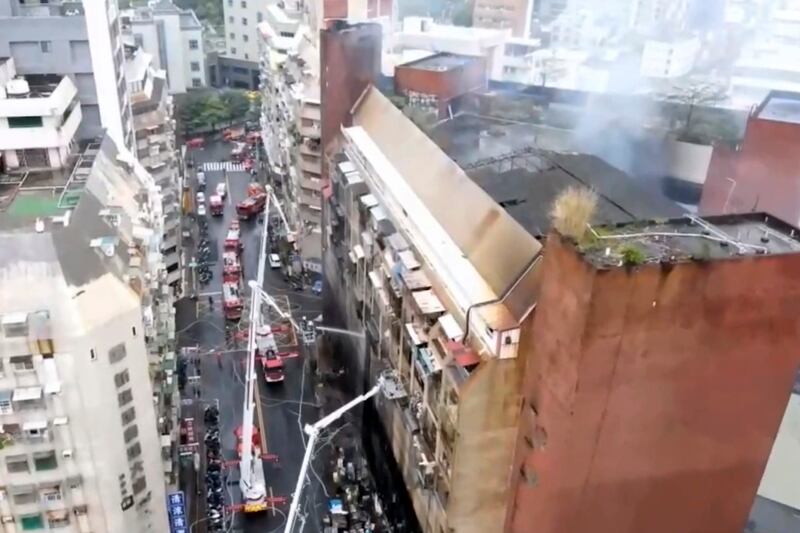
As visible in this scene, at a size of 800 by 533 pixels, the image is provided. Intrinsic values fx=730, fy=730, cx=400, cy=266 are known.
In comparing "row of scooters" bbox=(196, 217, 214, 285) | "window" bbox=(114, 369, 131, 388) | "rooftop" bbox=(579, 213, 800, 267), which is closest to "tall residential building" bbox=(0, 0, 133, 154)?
"window" bbox=(114, 369, 131, 388)

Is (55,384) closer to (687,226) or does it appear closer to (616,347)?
(616,347)

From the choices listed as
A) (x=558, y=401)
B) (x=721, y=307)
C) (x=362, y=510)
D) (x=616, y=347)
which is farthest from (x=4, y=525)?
(x=721, y=307)

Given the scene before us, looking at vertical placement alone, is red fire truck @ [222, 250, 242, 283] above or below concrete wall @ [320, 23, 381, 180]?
below

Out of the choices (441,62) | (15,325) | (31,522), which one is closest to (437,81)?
(441,62)

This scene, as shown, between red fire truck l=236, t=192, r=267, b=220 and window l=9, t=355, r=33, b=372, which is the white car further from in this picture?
window l=9, t=355, r=33, b=372

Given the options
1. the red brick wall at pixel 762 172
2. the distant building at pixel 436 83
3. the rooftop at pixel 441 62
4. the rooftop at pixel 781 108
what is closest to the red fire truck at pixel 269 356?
the distant building at pixel 436 83

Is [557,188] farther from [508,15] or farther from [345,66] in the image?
[508,15]
